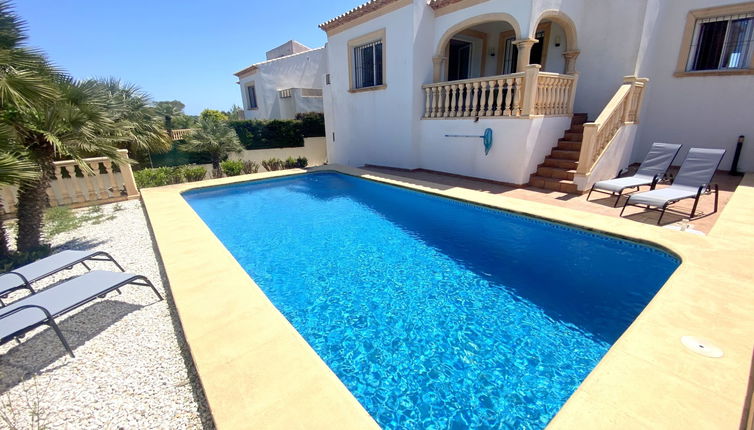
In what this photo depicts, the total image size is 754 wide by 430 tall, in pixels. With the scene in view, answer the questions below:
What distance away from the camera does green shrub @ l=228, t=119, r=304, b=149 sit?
17734mm

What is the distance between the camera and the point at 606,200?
826 cm

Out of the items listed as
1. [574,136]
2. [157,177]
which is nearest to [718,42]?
[574,136]

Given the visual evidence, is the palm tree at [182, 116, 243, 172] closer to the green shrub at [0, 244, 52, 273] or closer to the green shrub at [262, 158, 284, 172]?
the green shrub at [262, 158, 284, 172]

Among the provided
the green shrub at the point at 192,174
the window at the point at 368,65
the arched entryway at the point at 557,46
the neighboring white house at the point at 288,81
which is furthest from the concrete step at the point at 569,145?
the neighboring white house at the point at 288,81

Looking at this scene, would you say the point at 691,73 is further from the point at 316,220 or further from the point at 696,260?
the point at 316,220

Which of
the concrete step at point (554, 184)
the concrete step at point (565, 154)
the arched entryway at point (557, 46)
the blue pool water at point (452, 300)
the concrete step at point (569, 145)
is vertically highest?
the arched entryway at point (557, 46)

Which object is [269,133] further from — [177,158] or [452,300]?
[452,300]

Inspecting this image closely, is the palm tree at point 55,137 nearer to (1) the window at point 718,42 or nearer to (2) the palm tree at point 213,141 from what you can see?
(2) the palm tree at point 213,141

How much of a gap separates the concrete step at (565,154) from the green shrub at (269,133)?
1438cm

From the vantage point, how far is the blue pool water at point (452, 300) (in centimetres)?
325

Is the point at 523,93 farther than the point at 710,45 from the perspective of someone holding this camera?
No

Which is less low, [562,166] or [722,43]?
[722,43]

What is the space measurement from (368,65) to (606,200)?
1073 centimetres

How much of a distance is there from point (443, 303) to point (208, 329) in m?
3.11
